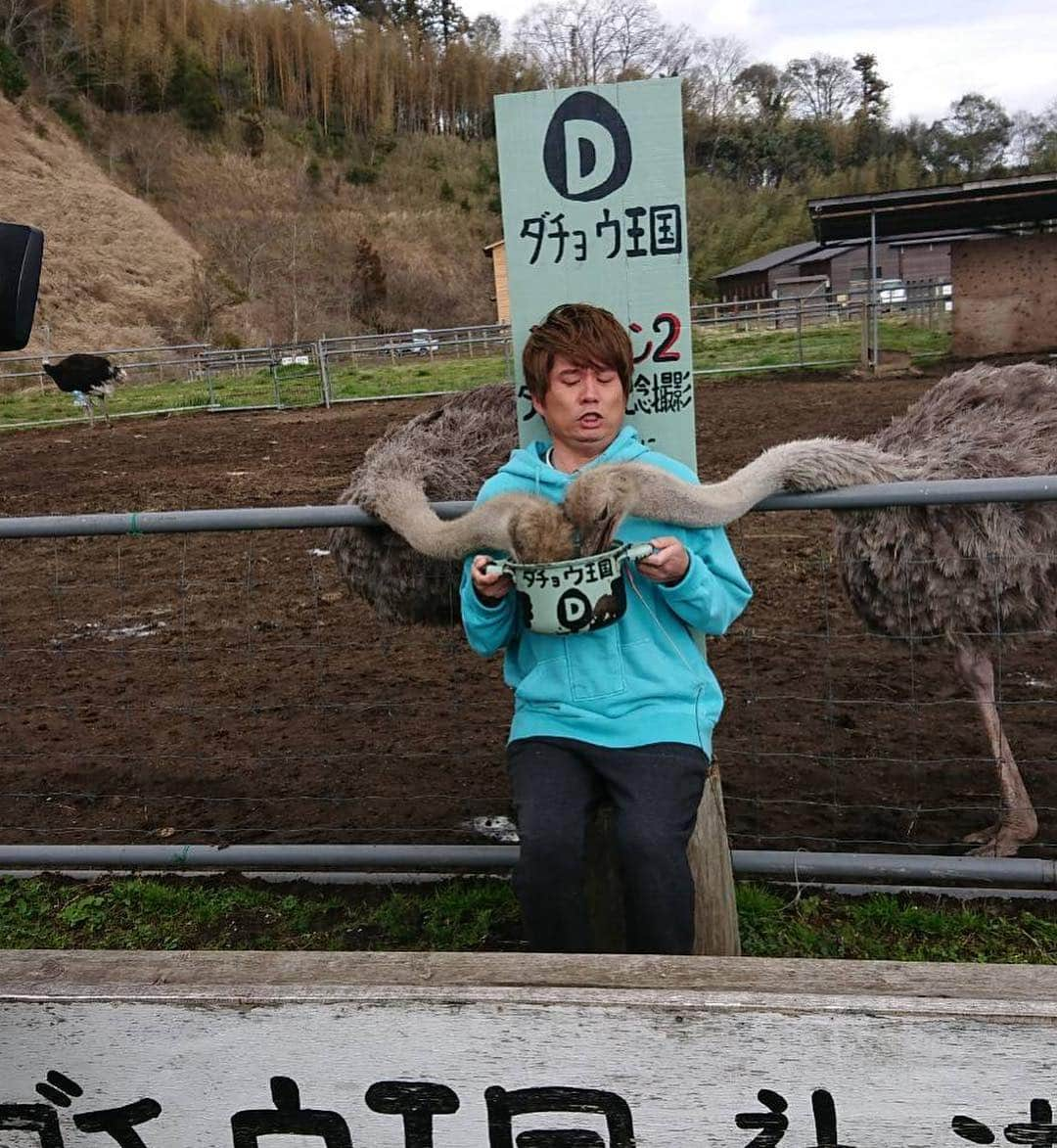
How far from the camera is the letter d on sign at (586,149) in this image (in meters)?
2.13

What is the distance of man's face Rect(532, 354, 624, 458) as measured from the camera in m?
2.12

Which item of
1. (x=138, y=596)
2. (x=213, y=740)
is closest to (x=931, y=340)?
(x=138, y=596)

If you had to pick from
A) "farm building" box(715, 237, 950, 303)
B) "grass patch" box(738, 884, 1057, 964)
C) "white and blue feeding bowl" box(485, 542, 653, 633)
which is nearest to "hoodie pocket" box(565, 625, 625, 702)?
"white and blue feeding bowl" box(485, 542, 653, 633)

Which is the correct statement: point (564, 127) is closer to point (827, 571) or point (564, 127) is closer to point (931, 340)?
point (827, 571)

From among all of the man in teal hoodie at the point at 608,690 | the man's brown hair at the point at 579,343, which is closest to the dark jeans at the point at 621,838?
the man in teal hoodie at the point at 608,690

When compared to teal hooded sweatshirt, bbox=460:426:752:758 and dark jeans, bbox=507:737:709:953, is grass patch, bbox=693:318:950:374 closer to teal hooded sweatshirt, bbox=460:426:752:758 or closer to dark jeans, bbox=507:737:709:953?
teal hooded sweatshirt, bbox=460:426:752:758

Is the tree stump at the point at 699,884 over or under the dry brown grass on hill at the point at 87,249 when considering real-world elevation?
under

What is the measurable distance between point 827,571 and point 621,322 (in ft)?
11.5

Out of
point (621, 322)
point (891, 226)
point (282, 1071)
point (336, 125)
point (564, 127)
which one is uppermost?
point (336, 125)

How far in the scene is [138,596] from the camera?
5965mm

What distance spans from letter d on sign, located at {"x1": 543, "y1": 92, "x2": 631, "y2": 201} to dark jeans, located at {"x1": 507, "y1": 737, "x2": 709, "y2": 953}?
3.51ft

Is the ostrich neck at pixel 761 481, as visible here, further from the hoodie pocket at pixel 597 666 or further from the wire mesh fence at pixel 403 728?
the wire mesh fence at pixel 403 728

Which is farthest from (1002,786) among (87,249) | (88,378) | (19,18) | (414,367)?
(19,18)

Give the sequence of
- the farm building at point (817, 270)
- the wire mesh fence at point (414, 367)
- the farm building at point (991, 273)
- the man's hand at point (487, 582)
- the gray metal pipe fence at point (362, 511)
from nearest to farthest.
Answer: the man's hand at point (487, 582) → the gray metal pipe fence at point (362, 511) → the farm building at point (991, 273) → the wire mesh fence at point (414, 367) → the farm building at point (817, 270)
